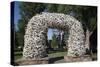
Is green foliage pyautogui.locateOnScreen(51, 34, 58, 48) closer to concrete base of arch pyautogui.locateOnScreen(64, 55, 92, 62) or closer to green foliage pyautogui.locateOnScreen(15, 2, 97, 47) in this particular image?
green foliage pyautogui.locateOnScreen(15, 2, 97, 47)

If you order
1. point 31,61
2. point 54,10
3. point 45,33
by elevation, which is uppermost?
point 54,10

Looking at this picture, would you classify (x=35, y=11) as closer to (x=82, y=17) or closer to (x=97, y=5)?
(x=82, y=17)

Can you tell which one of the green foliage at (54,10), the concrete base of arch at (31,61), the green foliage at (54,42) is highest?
the green foliage at (54,10)

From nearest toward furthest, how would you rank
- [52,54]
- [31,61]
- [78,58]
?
[31,61] < [52,54] < [78,58]

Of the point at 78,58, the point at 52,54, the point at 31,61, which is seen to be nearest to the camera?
the point at 31,61

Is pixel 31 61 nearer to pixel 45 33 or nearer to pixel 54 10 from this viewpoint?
pixel 45 33

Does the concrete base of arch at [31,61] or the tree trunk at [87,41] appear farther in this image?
the tree trunk at [87,41]

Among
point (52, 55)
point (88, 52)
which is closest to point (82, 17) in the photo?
point (88, 52)

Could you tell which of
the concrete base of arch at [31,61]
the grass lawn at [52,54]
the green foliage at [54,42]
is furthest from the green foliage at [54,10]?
the concrete base of arch at [31,61]

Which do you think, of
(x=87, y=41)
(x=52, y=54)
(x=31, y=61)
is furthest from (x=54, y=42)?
(x=87, y=41)

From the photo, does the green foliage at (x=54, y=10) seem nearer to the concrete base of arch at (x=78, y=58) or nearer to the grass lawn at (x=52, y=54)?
the grass lawn at (x=52, y=54)

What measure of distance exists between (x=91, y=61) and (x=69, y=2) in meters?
1.01

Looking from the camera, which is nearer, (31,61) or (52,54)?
(31,61)

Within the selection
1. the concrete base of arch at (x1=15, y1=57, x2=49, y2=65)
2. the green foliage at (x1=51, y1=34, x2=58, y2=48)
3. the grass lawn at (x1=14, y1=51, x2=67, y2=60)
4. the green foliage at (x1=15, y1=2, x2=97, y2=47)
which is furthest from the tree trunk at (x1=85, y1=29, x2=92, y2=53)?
the concrete base of arch at (x1=15, y1=57, x2=49, y2=65)
